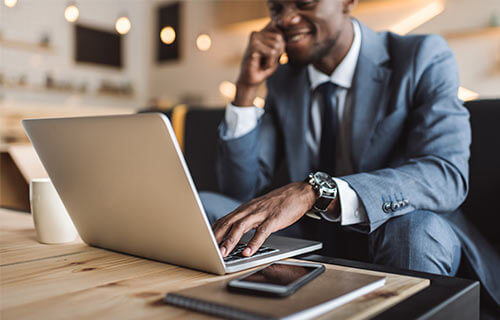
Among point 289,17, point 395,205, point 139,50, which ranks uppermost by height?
point 139,50

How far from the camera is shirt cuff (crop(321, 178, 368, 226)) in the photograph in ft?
3.00

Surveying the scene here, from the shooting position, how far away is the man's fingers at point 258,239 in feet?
2.26

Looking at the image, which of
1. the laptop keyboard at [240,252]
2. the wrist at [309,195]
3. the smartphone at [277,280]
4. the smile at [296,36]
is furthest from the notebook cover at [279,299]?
the smile at [296,36]

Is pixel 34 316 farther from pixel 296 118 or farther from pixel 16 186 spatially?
pixel 16 186

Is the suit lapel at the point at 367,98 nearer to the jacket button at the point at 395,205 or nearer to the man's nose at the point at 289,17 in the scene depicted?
the man's nose at the point at 289,17

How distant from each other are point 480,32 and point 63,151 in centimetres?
355

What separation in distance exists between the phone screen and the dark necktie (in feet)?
2.61

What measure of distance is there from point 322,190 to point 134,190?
40 cm

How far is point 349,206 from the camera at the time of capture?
0.92 m

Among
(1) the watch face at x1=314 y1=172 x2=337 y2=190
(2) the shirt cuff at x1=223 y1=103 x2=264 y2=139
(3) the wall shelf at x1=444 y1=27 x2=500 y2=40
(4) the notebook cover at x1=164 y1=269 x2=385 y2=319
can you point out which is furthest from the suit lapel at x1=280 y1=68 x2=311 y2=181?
(3) the wall shelf at x1=444 y1=27 x2=500 y2=40

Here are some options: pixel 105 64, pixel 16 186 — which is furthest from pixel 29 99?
pixel 16 186

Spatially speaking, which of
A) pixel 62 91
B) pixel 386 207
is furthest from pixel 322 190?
pixel 62 91

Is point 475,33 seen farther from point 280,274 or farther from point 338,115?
point 280,274

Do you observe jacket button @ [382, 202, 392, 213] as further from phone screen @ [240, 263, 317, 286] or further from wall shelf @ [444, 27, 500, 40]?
wall shelf @ [444, 27, 500, 40]
